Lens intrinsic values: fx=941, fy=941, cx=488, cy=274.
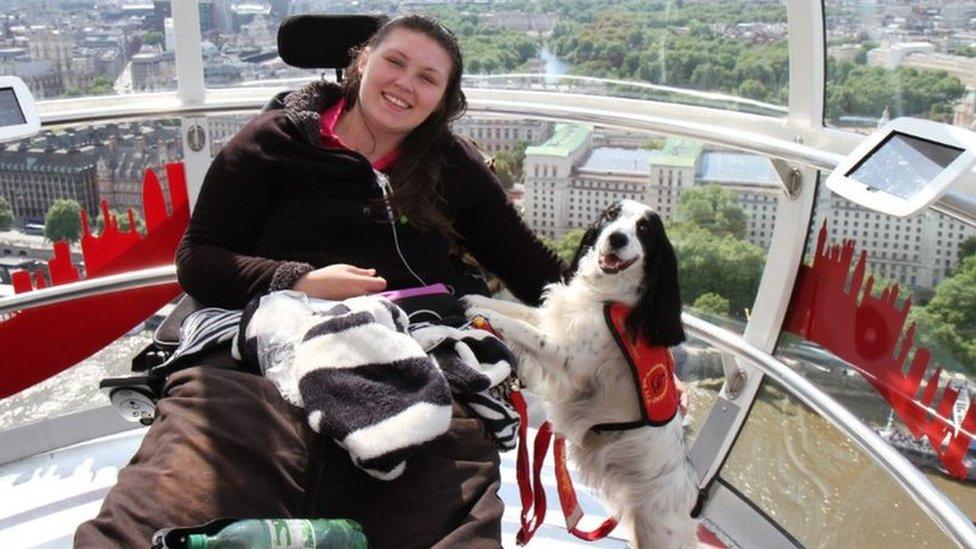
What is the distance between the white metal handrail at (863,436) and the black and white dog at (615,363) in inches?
10.1

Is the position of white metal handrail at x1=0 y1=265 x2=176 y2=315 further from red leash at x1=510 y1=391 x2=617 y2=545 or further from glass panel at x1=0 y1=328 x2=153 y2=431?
red leash at x1=510 y1=391 x2=617 y2=545

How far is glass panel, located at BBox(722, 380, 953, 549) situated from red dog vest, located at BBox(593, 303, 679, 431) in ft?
2.56

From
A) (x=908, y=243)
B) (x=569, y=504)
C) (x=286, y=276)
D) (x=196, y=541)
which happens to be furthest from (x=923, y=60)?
(x=196, y=541)

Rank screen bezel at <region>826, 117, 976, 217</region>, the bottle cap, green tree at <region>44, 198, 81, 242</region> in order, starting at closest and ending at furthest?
the bottle cap < screen bezel at <region>826, 117, 976, 217</region> < green tree at <region>44, 198, 81, 242</region>

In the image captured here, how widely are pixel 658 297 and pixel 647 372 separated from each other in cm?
17

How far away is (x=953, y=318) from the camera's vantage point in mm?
2184

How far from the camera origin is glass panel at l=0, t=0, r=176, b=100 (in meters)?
2.92

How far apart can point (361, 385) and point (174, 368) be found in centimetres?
48

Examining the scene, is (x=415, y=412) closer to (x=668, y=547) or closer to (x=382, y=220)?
(x=382, y=220)

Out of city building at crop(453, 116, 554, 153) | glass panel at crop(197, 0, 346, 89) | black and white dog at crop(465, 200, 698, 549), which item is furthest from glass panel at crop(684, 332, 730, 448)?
glass panel at crop(197, 0, 346, 89)

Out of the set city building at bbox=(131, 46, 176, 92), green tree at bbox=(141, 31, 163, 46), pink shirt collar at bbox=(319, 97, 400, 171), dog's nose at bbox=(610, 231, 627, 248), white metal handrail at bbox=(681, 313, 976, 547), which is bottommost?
white metal handrail at bbox=(681, 313, 976, 547)

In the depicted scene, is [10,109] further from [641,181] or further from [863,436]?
[863,436]

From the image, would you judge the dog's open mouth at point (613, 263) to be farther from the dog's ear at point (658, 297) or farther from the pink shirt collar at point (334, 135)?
the pink shirt collar at point (334, 135)

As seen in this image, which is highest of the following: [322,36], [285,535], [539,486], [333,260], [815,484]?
[322,36]
